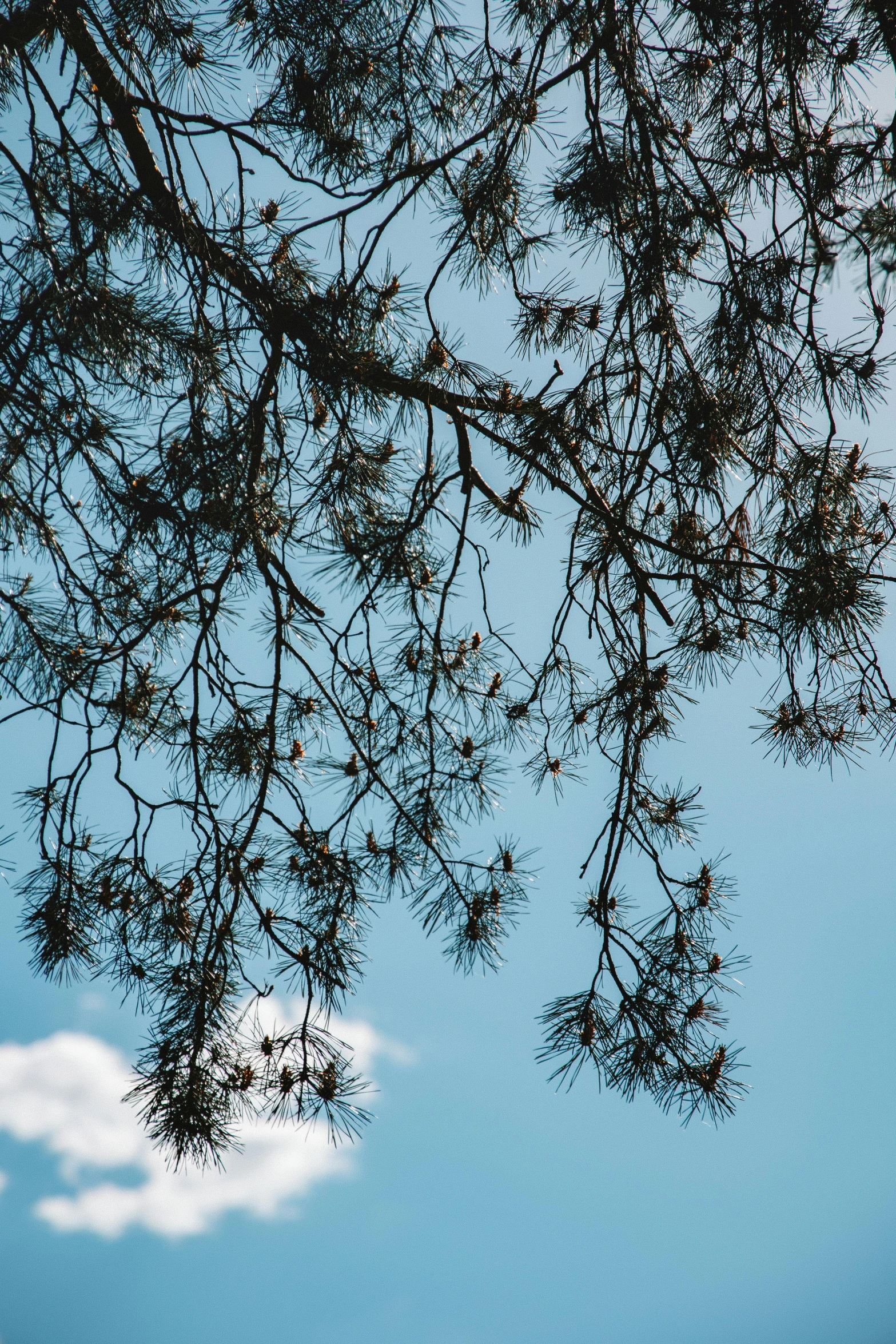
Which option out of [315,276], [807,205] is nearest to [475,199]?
[315,276]

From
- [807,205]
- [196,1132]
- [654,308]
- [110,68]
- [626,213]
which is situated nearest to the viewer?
[807,205]

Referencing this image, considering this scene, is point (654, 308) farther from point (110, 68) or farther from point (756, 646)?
point (110, 68)

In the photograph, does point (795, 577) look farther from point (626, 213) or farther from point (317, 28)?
point (317, 28)

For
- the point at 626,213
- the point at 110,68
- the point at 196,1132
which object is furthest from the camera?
the point at 626,213

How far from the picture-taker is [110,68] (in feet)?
4.78

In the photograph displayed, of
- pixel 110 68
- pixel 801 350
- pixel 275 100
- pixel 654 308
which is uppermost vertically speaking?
pixel 275 100

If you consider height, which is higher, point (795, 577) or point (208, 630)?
point (208, 630)

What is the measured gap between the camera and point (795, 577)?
1380 mm

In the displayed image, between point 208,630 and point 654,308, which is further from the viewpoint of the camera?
point 654,308

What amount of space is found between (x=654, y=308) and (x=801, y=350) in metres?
0.28

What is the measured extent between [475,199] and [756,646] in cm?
88

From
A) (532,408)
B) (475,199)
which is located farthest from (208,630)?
(475,199)

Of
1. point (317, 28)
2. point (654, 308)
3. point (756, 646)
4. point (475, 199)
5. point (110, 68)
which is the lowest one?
point (756, 646)

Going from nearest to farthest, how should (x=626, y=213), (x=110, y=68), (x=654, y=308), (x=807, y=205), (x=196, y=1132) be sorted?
1. (x=807, y=205)
2. (x=196, y=1132)
3. (x=110, y=68)
4. (x=654, y=308)
5. (x=626, y=213)
